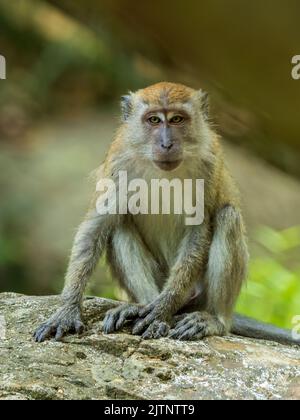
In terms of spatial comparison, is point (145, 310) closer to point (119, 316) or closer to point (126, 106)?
point (119, 316)

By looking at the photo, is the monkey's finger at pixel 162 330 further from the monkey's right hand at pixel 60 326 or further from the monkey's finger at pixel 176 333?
the monkey's right hand at pixel 60 326

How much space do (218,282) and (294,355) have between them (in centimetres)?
107

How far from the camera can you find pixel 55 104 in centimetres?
2180

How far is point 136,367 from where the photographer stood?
675 cm

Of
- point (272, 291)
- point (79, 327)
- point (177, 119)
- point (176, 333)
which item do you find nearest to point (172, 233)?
point (177, 119)

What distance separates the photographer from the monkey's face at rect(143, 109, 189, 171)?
315 inches

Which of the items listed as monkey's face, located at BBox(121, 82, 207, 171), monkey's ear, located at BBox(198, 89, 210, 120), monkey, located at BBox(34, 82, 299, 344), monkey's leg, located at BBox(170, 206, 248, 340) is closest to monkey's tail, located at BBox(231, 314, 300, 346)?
monkey, located at BBox(34, 82, 299, 344)

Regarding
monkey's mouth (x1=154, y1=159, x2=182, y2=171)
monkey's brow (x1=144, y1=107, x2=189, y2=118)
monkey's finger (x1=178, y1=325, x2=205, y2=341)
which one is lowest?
monkey's finger (x1=178, y1=325, x2=205, y2=341)

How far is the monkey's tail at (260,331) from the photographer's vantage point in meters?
8.63

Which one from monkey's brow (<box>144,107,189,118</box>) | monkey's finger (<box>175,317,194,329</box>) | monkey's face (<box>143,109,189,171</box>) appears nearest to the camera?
monkey's finger (<box>175,317,194,329</box>)

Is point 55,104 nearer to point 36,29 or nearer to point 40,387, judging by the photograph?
point 36,29

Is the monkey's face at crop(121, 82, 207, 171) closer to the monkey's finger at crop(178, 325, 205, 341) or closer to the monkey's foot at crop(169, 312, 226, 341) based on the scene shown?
the monkey's foot at crop(169, 312, 226, 341)

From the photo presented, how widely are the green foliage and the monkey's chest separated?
224 centimetres

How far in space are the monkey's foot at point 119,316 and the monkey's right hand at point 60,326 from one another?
23cm
